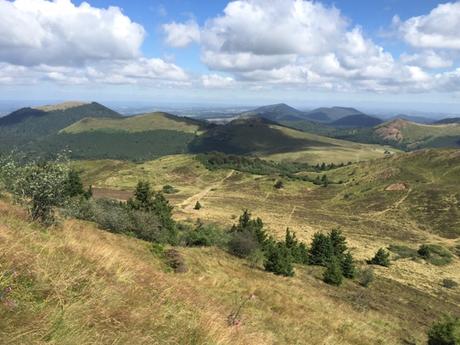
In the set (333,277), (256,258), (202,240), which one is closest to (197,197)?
(202,240)

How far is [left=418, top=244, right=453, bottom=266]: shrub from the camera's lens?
213ft

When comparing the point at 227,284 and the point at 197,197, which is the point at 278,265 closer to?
the point at 227,284

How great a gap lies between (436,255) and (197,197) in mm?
66704

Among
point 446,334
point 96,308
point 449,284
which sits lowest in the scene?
point 449,284

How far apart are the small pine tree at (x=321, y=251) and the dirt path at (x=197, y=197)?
49.1m

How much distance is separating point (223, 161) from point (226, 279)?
164 m

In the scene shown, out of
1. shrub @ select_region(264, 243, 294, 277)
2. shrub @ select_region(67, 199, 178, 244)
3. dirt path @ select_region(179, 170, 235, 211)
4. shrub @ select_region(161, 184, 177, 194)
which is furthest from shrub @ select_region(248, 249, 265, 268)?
shrub @ select_region(161, 184, 177, 194)

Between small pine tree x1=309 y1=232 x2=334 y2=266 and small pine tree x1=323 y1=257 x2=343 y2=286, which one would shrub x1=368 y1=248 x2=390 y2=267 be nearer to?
small pine tree x1=309 y1=232 x2=334 y2=266

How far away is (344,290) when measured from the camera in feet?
108

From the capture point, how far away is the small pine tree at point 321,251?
161 feet

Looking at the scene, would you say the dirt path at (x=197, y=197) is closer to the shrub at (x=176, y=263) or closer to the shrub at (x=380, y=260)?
the shrub at (x=380, y=260)

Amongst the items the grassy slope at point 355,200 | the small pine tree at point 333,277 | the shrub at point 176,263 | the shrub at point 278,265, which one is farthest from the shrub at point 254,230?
the shrub at point 176,263

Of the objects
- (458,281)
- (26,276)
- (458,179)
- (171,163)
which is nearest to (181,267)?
(26,276)

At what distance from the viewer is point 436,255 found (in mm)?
68938
